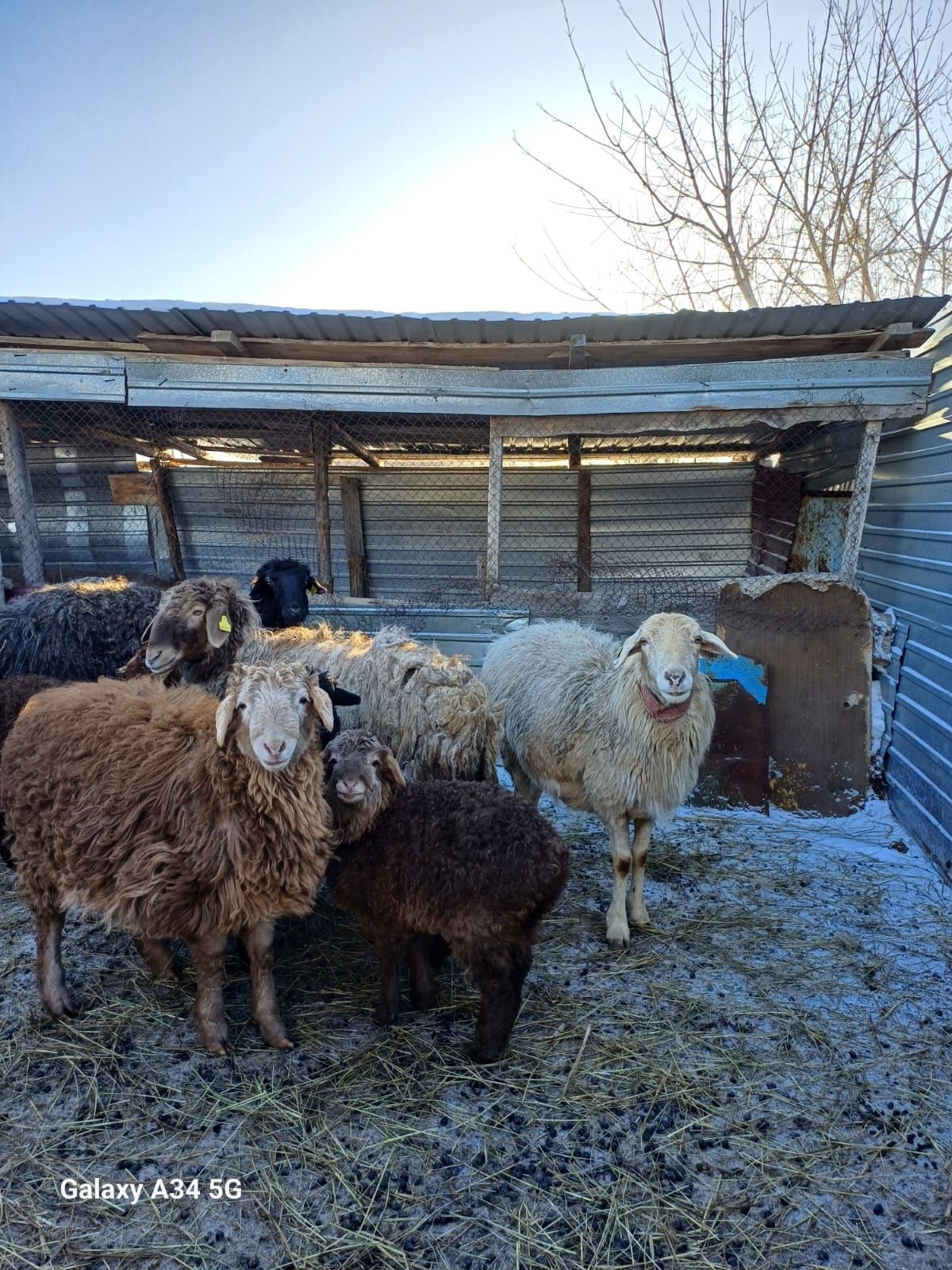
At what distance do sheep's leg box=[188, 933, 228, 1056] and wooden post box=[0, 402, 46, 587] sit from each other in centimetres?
516

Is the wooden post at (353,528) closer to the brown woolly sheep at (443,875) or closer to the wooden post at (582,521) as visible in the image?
the wooden post at (582,521)

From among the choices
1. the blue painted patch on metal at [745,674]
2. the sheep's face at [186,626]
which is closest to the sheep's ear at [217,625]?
the sheep's face at [186,626]

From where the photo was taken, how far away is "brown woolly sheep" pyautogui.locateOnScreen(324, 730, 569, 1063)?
2.80 metres

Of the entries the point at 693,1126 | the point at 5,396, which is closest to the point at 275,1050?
the point at 693,1126

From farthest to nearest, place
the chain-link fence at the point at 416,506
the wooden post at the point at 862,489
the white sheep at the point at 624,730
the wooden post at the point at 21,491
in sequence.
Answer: the chain-link fence at the point at 416,506, the wooden post at the point at 21,491, the wooden post at the point at 862,489, the white sheep at the point at 624,730

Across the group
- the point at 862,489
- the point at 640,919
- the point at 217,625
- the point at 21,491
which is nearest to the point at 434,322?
the point at 217,625

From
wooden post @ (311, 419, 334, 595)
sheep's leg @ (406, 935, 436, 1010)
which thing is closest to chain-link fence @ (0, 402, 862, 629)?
wooden post @ (311, 419, 334, 595)

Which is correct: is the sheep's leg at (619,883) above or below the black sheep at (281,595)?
below

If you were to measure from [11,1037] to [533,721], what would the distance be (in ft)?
9.98

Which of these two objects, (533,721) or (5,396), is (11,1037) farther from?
(5,396)

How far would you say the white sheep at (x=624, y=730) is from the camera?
12.5 feet

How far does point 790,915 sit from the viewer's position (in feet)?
13.8

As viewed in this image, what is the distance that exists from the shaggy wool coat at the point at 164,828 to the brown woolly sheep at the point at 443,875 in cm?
18

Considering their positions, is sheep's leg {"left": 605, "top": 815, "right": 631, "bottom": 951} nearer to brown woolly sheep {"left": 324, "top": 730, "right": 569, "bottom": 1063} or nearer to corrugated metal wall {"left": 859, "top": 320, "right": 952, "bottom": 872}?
brown woolly sheep {"left": 324, "top": 730, "right": 569, "bottom": 1063}
